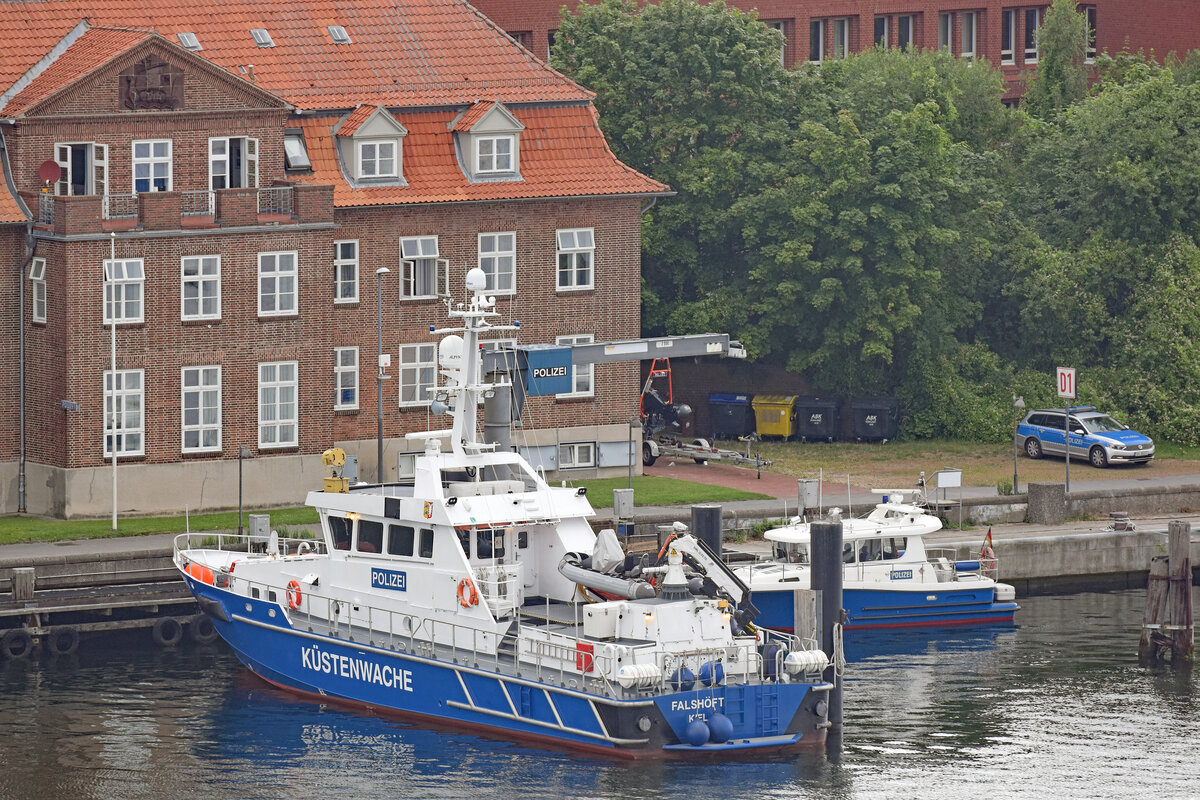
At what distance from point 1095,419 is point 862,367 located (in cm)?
803

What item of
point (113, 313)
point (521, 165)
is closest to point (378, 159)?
point (521, 165)

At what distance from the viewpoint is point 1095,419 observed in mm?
76500

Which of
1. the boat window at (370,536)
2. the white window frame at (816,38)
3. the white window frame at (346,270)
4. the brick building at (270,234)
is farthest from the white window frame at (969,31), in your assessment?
the boat window at (370,536)

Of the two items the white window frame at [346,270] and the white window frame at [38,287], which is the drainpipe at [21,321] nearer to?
the white window frame at [38,287]

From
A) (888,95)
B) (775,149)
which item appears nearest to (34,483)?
(775,149)

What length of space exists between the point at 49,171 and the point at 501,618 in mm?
20226

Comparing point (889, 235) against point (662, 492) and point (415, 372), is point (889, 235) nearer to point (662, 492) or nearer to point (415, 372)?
point (662, 492)

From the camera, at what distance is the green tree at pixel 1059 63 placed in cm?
9419

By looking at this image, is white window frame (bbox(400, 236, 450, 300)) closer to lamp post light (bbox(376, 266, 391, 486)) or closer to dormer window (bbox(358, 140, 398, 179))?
lamp post light (bbox(376, 266, 391, 486))

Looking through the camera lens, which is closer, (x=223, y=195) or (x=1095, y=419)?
(x=223, y=195)

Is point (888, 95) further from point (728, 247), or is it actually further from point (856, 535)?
point (856, 535)

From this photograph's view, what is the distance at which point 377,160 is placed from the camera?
228ft

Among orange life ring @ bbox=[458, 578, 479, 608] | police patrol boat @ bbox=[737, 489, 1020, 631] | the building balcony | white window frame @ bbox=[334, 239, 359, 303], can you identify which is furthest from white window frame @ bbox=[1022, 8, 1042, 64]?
orange life ring @ bbox=[458, 578, 479, 608]

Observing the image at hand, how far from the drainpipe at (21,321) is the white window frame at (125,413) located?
101 inches
